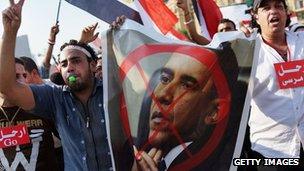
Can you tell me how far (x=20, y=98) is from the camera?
3.18 meters

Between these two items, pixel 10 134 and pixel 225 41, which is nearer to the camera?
pixel 225 41

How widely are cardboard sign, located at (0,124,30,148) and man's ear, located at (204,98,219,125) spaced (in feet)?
4.40

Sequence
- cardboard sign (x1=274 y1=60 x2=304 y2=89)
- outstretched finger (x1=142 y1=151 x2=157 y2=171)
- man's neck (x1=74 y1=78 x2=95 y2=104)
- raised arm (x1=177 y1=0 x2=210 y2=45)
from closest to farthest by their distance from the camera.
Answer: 1. outstretched finger (x1=142 y1=151 x2=157 y2=171)
2. man's neck (x1=74 y1=78 x2=95 y2=104)
3. cardboard sign (x1=274 y1=60 x2=304 y2=89)
4. raised arm (x1=177 y1=0 x2=210 y2=45)

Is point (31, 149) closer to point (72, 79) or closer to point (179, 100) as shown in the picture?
→ point (72, 79)

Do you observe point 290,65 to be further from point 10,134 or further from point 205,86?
point 10,134

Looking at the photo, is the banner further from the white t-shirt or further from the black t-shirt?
the black t-shirt

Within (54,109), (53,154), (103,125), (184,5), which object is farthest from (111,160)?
(184,5)

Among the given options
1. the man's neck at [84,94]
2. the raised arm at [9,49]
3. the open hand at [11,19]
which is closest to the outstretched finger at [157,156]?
the man's neck at [84,94]

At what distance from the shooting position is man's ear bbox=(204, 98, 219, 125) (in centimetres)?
308

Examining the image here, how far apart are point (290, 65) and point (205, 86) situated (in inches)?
26.6

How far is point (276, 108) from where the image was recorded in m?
3.47

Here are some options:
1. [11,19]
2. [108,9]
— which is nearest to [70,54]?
[11,19]

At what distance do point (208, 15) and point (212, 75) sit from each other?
8.23ft

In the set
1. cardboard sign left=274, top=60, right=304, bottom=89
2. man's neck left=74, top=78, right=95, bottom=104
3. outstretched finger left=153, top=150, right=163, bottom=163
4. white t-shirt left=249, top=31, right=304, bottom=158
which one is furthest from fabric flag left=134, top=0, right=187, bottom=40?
outstretched finger left=153, top=150, right=163, bottom=163
